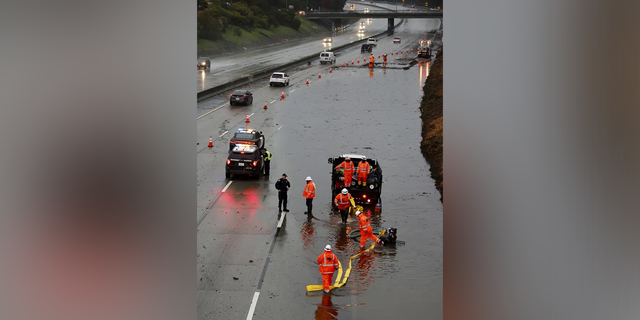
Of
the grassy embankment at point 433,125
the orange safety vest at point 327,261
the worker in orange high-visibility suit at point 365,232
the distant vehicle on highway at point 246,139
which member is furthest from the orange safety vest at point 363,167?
the orange safety vest at point 327,261

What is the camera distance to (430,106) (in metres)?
48.6

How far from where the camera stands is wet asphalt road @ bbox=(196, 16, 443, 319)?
687 inches

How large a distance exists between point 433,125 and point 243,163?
1441cm

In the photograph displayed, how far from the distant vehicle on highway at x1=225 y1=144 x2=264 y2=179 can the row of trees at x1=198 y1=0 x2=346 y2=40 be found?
2474 inches

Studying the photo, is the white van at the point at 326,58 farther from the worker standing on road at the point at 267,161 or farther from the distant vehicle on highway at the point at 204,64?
the worker standing on road at the point at 267,161

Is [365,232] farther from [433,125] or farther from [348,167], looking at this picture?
[433,125]

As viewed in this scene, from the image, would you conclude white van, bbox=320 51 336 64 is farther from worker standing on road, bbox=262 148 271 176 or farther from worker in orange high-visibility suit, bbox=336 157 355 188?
worker in orange high-visibility suit, bbox=336 157 355 188

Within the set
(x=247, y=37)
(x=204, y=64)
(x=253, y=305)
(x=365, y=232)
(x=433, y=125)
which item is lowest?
(x=253, y=305)

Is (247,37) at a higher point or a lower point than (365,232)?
higher

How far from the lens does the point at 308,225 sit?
78.7 ft

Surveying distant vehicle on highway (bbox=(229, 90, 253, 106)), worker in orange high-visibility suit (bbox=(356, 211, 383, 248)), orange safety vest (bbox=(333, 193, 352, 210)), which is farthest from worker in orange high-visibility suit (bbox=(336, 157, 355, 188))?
distant vehicle on highway (bbox=(229, 90, 253, 106))

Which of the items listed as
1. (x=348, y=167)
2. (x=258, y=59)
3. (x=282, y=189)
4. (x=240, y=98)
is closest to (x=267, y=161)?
(x=348, y=167)
